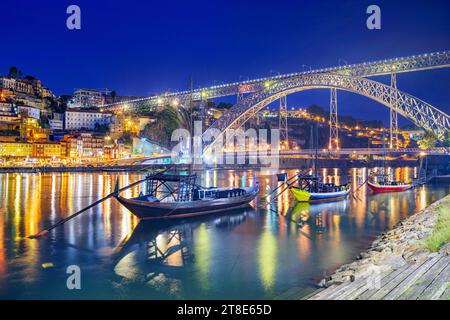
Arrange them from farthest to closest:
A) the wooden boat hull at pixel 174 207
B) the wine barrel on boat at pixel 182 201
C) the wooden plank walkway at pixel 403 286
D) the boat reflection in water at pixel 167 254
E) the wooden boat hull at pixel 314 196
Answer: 1. the wooden boat hull at pixel 314 196
2. the wine barrel on boat at pixel 182 201
3. the wooden boat hull at pixel 174 207
4. the boat reflection in water at pixel 167 254
5. the wooden plank walkway at pixel 403 286

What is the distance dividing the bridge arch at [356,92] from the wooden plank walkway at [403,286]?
1118 inches

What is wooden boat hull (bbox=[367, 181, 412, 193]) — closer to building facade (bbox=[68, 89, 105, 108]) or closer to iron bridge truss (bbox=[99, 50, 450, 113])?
iron bridge truss (bbox=[99, 50, 450, 113])

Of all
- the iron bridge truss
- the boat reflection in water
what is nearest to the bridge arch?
the iron bridge truss

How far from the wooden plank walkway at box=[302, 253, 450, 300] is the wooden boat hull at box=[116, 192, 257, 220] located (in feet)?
25.8

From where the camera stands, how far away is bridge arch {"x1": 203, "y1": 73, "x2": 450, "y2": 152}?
30781 mm

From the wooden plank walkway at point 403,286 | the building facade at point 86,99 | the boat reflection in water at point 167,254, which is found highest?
the building facade at point 86,99

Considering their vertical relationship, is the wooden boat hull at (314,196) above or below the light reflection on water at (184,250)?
above

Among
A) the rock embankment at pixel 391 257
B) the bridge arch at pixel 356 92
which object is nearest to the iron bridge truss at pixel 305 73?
the bridge arch at pixel 356 92

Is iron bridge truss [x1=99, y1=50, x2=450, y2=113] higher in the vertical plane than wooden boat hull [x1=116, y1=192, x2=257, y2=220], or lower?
higher

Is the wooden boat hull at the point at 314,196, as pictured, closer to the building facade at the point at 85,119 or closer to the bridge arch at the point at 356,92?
the bridge arch at the point at 356,92

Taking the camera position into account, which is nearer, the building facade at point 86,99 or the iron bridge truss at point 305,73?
the iron bridge truss at point 305,73

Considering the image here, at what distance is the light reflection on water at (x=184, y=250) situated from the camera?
6488 millimetres

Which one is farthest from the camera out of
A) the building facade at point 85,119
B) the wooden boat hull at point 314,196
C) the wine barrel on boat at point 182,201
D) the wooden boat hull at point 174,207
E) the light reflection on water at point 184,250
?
the building facade at point 85,119

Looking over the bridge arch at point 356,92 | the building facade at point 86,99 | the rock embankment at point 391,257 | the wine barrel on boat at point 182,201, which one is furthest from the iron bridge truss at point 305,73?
the rock embankment at point 391,257
